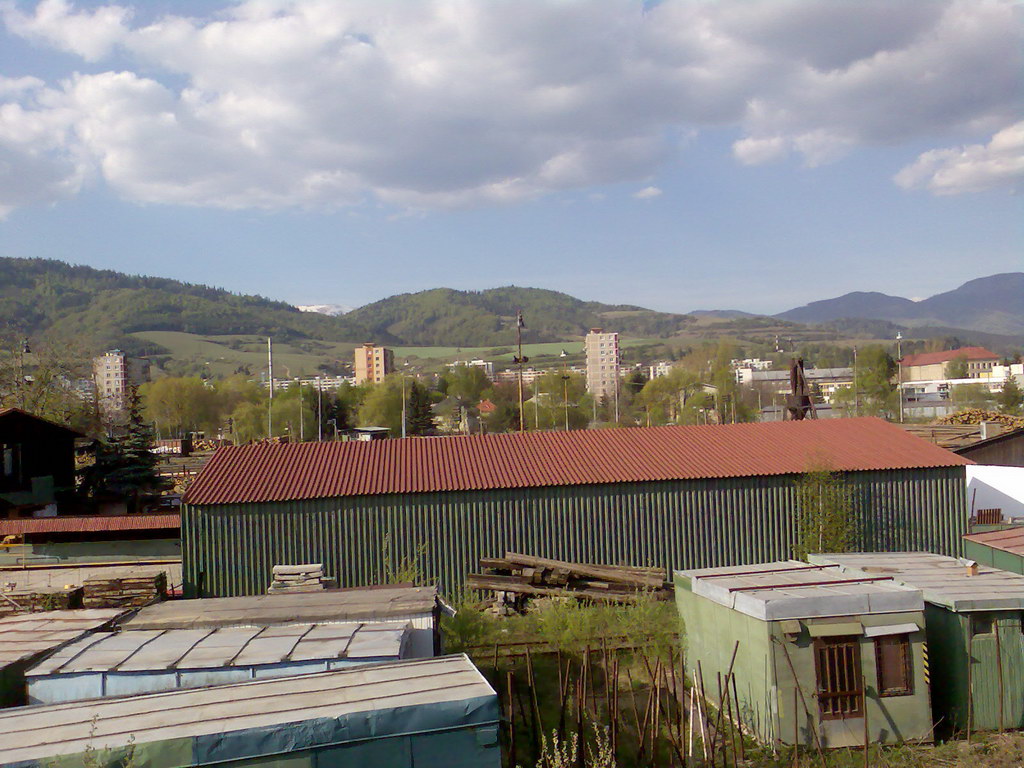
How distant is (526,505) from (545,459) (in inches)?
71.5

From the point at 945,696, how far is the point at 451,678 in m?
7.30

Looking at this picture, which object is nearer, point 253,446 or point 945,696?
point 945,696

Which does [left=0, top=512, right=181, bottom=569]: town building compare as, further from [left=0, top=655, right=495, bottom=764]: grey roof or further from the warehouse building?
[left=0, top=655, right=495, bottom=764]: grey roof

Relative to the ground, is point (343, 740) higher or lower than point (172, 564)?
higher

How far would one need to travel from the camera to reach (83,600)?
1659 cm

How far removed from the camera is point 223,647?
10.4 metres

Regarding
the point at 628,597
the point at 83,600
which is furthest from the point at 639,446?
the point at 83,600

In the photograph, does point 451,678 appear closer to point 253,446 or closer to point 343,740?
point 343,740

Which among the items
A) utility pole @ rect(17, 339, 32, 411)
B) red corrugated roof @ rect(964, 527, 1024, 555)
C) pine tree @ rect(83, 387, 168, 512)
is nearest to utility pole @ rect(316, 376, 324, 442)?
utility pole @ rect(17, 339, 32, 411)

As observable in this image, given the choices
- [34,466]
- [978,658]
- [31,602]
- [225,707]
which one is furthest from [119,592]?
[34,466]

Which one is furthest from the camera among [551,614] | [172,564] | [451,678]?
[172,564]

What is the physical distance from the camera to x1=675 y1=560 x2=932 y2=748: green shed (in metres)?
10.7

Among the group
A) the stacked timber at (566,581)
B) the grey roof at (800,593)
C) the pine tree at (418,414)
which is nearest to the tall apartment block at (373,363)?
the pine tree at (418,414)

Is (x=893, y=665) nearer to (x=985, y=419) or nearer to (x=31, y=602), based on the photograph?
(x=31, y=602)
